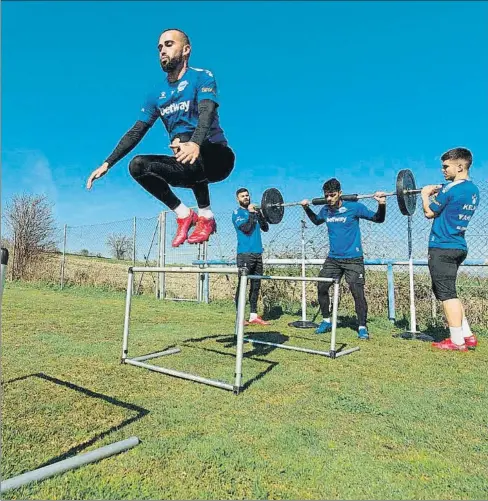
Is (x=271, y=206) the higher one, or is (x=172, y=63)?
(x=172, y=63)

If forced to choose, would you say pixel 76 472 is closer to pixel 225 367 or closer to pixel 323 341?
pixel 225 367

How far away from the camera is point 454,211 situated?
4.37 m

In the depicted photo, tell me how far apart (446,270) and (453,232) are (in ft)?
1.33

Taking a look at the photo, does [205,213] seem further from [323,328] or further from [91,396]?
[323,328]

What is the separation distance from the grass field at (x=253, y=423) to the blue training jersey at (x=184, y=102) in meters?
1.64

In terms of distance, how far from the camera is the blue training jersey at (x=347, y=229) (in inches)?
213

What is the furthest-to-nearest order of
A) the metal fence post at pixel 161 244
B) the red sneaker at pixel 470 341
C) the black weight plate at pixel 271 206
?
1. the metal fence post at pixel 161 244
2. the black weight plate at pixel 271 206
3. the red sneaker at pixel 470 341

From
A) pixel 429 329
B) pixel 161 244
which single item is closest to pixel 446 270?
pixel 429 329

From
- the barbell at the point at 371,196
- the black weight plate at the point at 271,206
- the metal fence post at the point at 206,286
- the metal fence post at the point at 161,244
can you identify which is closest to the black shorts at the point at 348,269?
the barbell at the point at 371,196

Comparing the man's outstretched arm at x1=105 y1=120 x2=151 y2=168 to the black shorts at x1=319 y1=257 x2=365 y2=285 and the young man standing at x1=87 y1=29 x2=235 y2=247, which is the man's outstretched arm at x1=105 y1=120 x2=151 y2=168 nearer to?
the young man standing at x1=87 y1=29 x2=235 y2=247

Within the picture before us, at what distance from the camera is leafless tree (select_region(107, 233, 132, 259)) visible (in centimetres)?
1194

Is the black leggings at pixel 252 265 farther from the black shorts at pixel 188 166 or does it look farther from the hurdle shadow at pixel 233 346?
Result: the black shorts at pixel 188 166

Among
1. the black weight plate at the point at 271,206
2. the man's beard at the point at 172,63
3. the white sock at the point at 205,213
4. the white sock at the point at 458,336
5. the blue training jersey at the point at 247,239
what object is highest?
the man's beard at the point at 172,63

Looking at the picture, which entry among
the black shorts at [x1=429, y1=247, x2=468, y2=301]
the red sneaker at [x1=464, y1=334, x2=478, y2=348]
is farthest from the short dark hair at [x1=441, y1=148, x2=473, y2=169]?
the red sneaker at [x1=464, y1=334, x2=478, y2=348]
